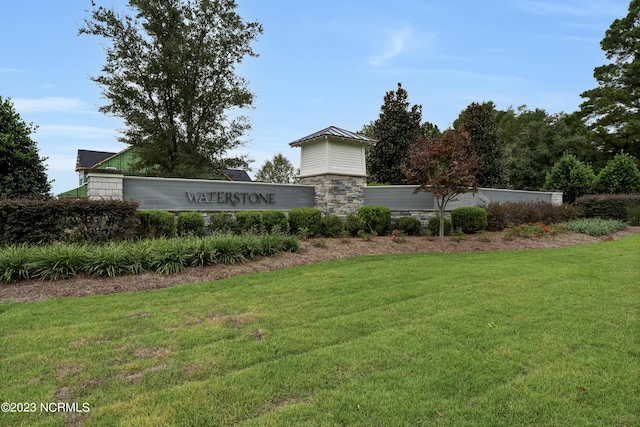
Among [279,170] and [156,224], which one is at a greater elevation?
[279,170]

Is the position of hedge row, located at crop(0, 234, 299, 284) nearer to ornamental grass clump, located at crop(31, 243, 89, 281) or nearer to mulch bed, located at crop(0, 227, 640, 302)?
ornamental grass clump, located at crop(31, 243, 89, 281)

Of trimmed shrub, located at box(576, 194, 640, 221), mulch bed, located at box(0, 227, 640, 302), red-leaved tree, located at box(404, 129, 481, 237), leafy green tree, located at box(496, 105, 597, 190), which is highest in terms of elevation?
leafy green tree, located at box(496, 105, 597, 190)

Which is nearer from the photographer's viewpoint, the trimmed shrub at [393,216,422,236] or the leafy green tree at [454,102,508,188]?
the trimmed shrub at [393,216,422,236]

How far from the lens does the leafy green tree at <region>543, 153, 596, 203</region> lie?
18.3 m

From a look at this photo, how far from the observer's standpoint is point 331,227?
399 inches

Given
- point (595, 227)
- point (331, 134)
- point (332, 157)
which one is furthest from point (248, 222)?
point (595, 227)

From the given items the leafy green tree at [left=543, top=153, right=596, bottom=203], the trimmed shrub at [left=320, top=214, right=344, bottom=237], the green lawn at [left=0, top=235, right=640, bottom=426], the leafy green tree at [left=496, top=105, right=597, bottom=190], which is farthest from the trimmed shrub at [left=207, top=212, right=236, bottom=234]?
the leafy green tree at [left=496, top=105, right=597, bottom=190]

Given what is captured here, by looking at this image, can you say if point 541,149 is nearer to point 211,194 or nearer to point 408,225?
point 408,225

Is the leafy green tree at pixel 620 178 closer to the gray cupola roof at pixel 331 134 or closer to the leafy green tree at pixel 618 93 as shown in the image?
the leafy green tree at pixel 618 93

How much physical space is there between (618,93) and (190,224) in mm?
31267

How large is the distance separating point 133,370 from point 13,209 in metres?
5.85

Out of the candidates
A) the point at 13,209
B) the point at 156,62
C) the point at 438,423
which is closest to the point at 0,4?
the point at 13,209

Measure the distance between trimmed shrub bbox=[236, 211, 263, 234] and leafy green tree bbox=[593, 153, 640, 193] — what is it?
1868 centimetres

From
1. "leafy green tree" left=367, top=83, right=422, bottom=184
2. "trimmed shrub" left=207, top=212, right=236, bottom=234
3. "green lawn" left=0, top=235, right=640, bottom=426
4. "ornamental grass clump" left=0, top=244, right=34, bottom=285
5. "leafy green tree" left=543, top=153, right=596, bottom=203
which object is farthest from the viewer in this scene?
"leafy green tree" left=543, top=153, right=596, bottom=203
